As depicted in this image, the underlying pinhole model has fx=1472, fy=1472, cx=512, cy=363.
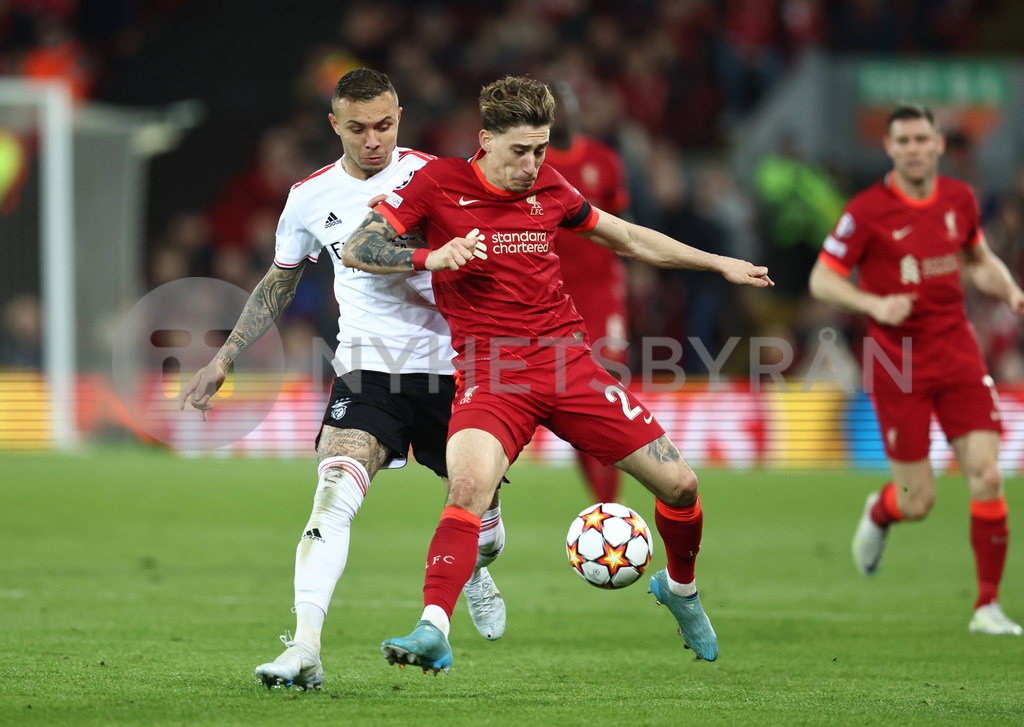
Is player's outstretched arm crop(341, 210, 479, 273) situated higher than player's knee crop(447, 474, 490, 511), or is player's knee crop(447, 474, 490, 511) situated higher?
player's outstretched arm crop(341, 210, 479, 273)

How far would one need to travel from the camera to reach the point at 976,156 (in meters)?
19.4

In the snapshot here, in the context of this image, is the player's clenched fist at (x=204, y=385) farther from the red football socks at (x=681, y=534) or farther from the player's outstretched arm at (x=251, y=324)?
the red football socks at (x=681, y=534)

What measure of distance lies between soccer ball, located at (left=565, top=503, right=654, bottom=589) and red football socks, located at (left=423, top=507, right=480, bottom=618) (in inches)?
31.2

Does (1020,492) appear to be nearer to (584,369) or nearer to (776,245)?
(776,245)

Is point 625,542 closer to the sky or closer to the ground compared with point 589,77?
closer to the ground

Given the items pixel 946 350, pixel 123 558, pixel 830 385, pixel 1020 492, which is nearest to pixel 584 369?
pixel 946 350

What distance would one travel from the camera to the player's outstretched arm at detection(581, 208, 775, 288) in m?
6.19

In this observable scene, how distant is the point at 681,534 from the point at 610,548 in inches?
12.5

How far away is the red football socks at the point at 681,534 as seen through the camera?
635 cm

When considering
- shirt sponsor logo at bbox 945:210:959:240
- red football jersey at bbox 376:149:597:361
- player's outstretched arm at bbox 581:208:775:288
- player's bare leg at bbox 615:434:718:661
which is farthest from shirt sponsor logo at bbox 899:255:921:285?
red football jersey at bbox 376:149:597:361

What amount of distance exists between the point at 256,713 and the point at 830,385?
13.4 meters

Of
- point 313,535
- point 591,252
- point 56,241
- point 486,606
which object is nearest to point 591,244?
point 591,252

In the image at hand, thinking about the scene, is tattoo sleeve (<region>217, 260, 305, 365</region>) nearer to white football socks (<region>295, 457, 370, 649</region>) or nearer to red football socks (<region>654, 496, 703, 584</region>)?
white football socks (<region>295, 457, 370, 649</region>)

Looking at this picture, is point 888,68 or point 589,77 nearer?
point 888,68
